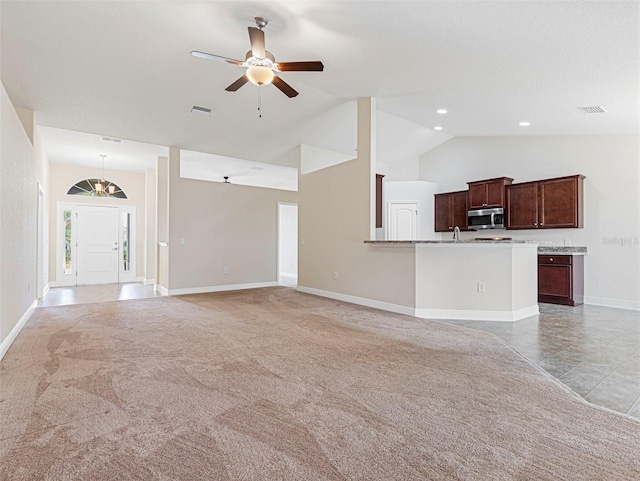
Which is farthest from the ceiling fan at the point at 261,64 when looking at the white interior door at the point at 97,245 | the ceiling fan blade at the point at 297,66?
the white interior door at the point at 97,245

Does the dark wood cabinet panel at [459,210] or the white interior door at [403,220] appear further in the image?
the white interior door at [403,220]

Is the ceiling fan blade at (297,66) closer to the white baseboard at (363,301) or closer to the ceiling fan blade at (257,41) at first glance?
the ceiling fan blade at (257,41)

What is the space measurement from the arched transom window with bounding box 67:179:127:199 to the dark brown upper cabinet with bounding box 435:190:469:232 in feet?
26.5

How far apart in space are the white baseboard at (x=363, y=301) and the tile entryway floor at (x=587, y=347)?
2.31 feet

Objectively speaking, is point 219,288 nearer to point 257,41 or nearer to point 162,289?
point 162,289

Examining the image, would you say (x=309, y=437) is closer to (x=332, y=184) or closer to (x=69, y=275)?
(x=332, y=184)

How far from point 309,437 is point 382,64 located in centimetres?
391

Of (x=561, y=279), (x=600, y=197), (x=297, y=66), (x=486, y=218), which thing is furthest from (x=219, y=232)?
(x=600, y=197)

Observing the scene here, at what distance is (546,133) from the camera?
6.09 metres

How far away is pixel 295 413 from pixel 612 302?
625 cm

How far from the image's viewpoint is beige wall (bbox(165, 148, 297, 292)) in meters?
6.71

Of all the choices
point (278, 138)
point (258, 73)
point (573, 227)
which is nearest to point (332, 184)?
point (278, 138)

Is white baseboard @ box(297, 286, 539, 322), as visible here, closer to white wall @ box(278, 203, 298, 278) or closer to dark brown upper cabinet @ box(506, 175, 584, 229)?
dark brown upper cabinet @ box(506, 175, 584, 229)

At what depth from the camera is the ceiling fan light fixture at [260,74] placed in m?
3.17
